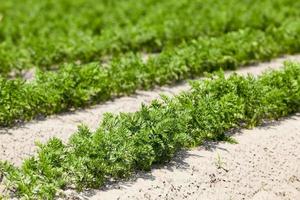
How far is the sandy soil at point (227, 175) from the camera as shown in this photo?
615 centimetres

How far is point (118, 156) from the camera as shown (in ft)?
20.4

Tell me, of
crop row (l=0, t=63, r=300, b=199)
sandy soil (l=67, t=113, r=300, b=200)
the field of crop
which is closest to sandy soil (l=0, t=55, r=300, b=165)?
the field of crop

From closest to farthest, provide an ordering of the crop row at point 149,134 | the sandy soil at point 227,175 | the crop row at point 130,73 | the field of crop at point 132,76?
1. the crop row at point 149,134
2. the sandy soil at point 227,175
3. the field of crop at point 132,76
4. the crop row at point 130,73

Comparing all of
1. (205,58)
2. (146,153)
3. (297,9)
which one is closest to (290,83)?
(205,58)

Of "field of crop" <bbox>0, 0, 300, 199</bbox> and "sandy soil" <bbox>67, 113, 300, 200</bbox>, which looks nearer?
"sandy soil" <bbox>67, 113, 300, 200</bbox>

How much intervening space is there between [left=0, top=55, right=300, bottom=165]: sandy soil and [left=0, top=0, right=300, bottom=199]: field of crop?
0.50 feet

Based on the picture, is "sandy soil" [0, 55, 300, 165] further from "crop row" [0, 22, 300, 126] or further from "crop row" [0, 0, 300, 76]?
"crop row" [0, 0, 300, 76]

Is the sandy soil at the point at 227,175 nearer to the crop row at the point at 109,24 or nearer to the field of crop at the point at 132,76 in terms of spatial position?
the field of crop at the point at 132,76

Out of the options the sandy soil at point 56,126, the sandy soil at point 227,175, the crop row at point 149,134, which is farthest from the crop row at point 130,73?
the sandy soil at point 227,175

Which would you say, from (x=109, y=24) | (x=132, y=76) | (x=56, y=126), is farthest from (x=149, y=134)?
(x=109, y=24)

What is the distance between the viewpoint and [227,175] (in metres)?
6.55

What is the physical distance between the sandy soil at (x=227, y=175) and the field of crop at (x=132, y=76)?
0.17m

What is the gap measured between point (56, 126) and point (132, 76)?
154 cm

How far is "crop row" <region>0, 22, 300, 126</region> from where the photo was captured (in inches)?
318
